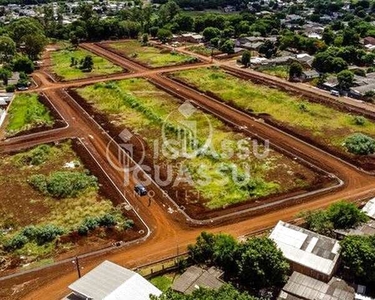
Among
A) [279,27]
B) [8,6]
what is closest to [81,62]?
[279,27]

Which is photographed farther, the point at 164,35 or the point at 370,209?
the point at 164,35

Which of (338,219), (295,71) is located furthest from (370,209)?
(295,71)

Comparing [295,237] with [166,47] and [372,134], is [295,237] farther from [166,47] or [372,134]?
[166,47]

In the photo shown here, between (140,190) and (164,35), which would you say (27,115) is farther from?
(164,35)

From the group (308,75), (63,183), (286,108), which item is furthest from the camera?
(308,75)

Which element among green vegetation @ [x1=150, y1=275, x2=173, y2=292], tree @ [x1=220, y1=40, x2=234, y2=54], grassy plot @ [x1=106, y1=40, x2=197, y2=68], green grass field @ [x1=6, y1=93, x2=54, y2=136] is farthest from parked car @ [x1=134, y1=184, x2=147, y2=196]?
tree @ [x1=220, y1=40, x2=234, y2=54]

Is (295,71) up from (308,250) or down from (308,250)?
up

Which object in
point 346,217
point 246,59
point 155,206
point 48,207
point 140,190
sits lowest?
point 48,207
